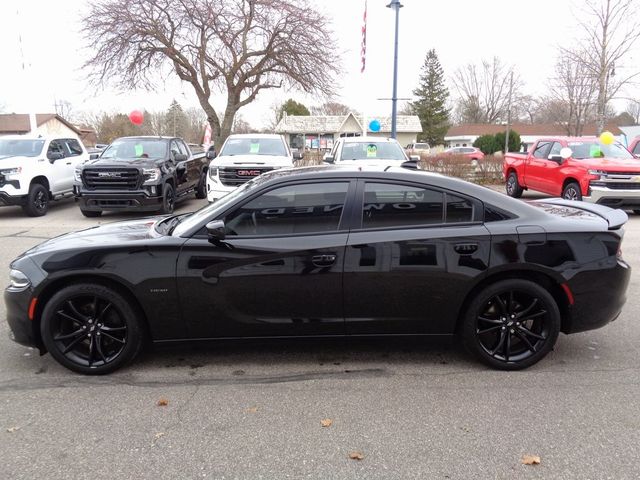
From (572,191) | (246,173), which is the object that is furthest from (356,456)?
(572,191)

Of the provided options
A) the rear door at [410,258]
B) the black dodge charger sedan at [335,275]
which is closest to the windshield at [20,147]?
the black dodge charger sedan at [335,275]

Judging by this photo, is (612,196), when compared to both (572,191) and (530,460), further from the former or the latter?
(530,460)

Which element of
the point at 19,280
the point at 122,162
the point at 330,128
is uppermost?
the point at 330,128

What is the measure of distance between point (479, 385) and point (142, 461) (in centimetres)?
232

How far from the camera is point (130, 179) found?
11023 millimetres

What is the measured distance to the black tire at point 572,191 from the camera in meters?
11.8

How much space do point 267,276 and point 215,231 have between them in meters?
0.50

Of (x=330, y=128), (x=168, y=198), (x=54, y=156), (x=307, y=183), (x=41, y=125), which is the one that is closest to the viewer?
(x=307, y=183)

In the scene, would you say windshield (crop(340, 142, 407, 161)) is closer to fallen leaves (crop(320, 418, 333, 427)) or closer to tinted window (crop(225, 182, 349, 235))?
tinted window (crop(225, 182, 349, 235))

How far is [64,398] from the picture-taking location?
3.47 meters

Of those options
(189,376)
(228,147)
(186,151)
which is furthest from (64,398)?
(186,151)

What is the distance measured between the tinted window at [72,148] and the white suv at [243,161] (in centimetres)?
467

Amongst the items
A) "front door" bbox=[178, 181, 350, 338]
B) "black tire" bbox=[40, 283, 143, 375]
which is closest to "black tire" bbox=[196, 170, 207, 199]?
"black tire" bbox=[40, 283, 143, 375]

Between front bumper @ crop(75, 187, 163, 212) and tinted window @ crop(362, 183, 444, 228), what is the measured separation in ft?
27.7
